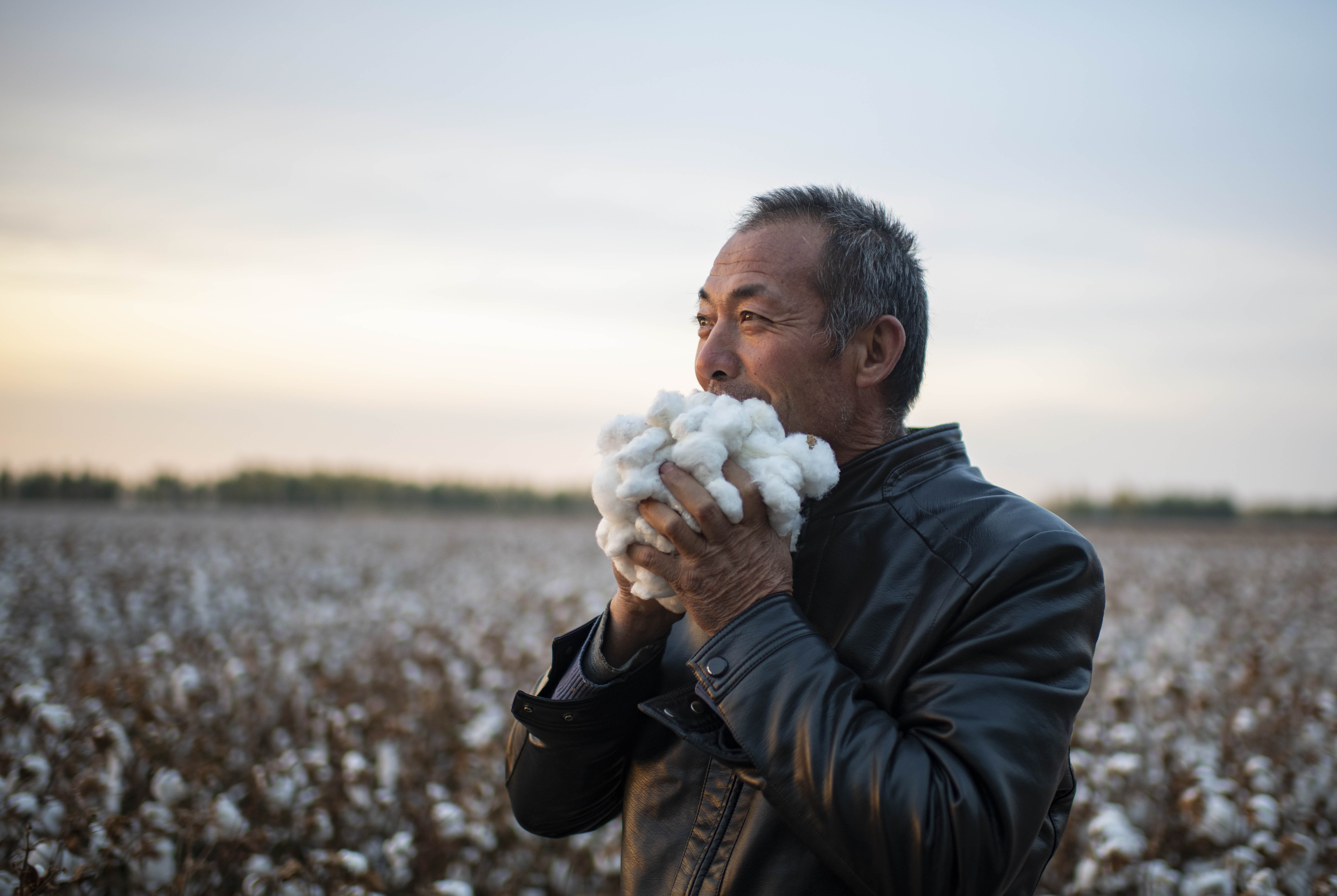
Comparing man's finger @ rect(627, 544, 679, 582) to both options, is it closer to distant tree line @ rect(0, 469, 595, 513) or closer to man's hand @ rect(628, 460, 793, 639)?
man's hand @ rect(628, 460, 793, 639)

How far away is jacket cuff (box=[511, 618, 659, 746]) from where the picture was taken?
6.05ft

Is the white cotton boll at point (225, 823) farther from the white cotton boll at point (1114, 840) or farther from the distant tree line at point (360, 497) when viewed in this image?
the distant tree line at point (360, 497)

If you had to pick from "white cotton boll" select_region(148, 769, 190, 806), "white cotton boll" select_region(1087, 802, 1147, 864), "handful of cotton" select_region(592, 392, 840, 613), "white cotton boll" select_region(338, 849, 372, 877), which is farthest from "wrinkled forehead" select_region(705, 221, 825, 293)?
"white cotton boll" select_region(148, 769, 190, 806)

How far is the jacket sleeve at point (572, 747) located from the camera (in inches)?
73.2

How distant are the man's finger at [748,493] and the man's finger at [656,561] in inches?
6.1

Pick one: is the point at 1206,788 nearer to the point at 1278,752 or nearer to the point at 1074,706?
the point at 1278,752

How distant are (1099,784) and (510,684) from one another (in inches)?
176

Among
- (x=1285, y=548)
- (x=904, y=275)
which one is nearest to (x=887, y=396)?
(x=904, y=275)

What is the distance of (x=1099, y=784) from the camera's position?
15.5ft

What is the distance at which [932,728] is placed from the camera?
55.2 inches

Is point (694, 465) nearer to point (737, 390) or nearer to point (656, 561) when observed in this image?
point (656, 561)

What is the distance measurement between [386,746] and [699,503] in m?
4.41

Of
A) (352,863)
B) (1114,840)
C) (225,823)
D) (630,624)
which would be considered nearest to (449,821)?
(352,863)

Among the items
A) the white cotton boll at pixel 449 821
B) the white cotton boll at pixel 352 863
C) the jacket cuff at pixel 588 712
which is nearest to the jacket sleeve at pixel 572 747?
the jacket cuff at pixel 588 712
